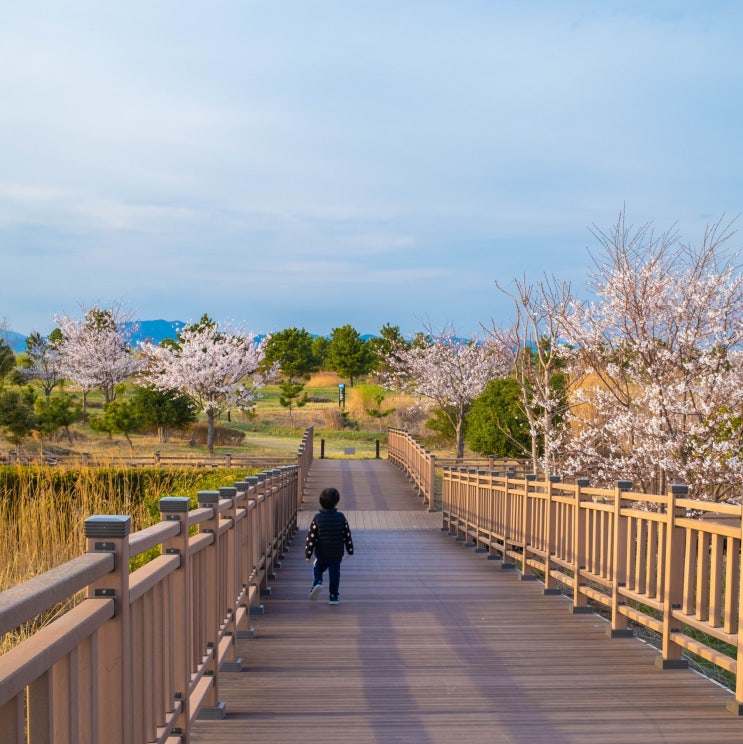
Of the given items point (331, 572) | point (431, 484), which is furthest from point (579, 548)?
point (431, 484)

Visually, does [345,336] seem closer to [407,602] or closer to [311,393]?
[311,393]

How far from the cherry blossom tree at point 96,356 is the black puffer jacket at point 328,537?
47.5 meters

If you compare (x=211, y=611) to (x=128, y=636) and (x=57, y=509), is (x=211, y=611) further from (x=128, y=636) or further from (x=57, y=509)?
(x=57, y=509)

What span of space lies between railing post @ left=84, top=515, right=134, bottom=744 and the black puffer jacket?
713 cm

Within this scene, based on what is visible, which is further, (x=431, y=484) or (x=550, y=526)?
(x=431, y=484)

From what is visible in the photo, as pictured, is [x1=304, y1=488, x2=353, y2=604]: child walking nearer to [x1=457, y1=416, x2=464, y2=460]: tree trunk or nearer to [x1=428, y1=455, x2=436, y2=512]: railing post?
[x1=428, y1=455, x2=436, y2=512]: railing post

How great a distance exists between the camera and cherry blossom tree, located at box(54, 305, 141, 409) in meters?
57.3

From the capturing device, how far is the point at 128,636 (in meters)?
2.98

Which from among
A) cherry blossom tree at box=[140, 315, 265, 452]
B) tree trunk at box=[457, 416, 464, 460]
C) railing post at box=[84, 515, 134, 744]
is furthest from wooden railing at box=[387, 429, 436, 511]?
railing post at box=[84, 515, 134, 744]

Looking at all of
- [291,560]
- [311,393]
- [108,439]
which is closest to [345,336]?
[311,393]

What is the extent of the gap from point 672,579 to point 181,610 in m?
3.71

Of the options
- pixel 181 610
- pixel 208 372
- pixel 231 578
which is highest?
pixel 208 372

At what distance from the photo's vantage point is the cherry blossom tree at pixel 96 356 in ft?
188

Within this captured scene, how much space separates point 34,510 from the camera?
13.7m
